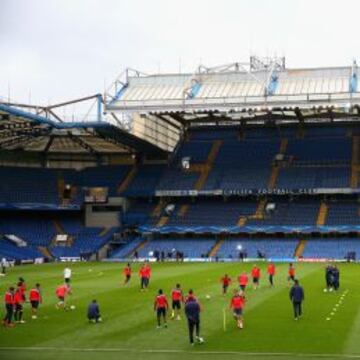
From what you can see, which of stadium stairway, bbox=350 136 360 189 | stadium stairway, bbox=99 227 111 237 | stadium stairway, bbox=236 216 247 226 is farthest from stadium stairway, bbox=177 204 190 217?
stadium stairway, bbox=350 136 360 189

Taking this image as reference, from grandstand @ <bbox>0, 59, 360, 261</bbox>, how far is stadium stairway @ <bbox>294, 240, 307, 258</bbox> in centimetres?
32

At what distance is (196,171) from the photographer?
88.9 m

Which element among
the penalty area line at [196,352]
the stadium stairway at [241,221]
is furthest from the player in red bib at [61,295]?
the stadium stairway at [241,221]

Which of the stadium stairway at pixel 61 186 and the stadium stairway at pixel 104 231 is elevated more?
the stadium stairway at pixel 61 186

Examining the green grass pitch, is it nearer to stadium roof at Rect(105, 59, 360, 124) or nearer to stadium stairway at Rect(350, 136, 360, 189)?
stadium roof at Rect(105, 59, 360, 124)

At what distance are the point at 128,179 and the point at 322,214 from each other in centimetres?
2510

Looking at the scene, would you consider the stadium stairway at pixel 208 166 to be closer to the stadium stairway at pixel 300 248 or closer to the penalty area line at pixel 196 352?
the stadium stairway at pixel 300 248

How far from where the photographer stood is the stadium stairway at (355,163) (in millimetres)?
81000

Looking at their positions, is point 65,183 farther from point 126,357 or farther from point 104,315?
point 126,357

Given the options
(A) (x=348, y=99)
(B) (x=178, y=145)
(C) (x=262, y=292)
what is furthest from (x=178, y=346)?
(B) (x=178, y=145)

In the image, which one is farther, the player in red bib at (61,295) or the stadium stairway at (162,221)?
the stadium stairway at (162,221)

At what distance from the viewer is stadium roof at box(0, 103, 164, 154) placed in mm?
68438

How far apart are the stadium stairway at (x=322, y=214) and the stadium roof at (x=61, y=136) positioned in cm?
2148

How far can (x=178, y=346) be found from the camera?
22562mm
